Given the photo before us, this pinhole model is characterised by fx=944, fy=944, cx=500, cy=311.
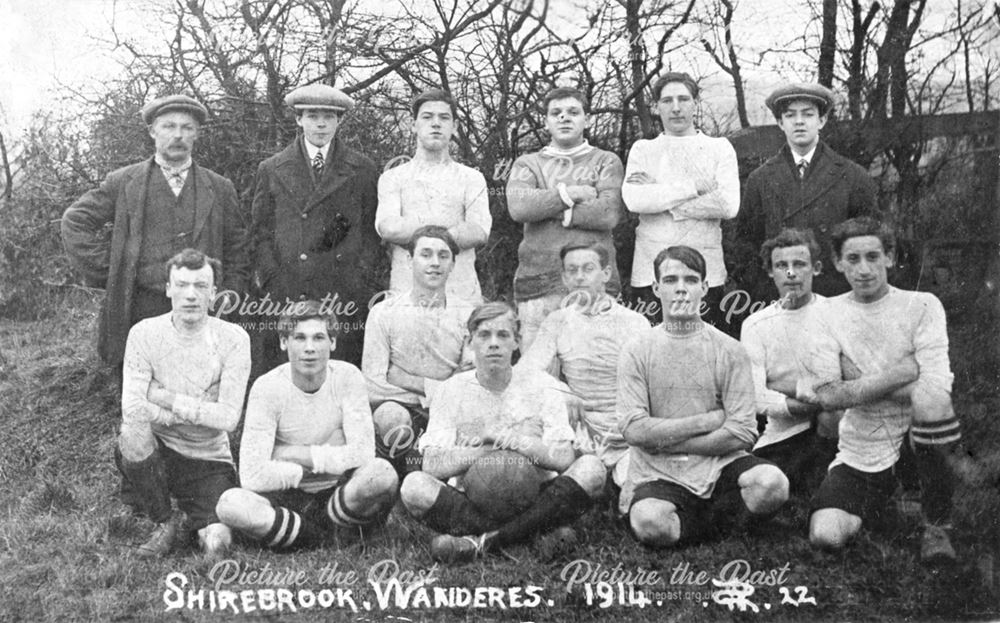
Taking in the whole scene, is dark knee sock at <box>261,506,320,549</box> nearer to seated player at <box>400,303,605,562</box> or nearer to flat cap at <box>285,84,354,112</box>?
seated player at <box>400,303,605,562</box>

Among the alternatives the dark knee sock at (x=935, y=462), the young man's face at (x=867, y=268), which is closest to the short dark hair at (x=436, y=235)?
the young man's face at (x=867, y=268)

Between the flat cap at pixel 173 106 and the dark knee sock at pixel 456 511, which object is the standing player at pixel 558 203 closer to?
the dark knee sock at pixel 456 511

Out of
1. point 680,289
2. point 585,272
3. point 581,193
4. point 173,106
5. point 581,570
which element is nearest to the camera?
point 581,570

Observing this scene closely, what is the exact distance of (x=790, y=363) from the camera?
14.9ft

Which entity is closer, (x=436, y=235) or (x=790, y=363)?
(x=790, y=363)

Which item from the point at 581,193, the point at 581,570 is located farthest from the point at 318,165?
the point at 581,570

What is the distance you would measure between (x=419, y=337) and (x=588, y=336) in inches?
33.0

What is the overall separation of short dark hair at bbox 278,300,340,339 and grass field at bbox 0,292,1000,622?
0.95 m

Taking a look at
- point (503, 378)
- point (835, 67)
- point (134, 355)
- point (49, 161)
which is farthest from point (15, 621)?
point (835, 67)

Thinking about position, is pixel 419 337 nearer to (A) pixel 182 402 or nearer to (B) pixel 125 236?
(A) pixel 182 402

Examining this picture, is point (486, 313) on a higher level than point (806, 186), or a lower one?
lower

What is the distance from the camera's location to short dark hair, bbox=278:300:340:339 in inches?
178

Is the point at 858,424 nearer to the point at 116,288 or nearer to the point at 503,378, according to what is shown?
the point at 503,378

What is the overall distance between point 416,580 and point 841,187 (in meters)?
2.79
